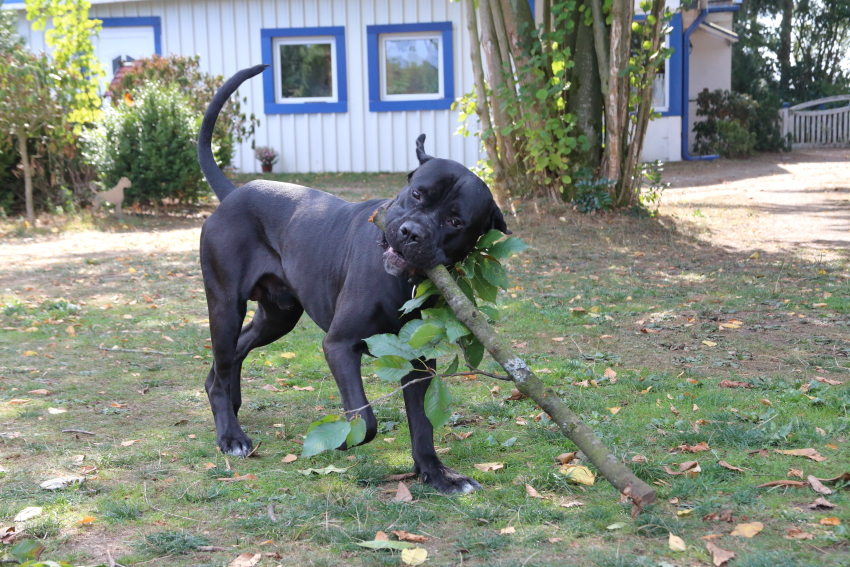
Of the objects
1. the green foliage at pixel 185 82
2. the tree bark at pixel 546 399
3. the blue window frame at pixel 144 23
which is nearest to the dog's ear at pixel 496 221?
the tree bark at pixel 546 399

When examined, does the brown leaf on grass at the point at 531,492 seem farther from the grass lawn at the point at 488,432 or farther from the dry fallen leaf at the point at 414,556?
the dry fallen leaf at the point at 414,556

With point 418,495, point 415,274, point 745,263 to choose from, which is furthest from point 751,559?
Result: point 745,263

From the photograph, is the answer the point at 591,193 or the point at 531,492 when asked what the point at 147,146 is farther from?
the point at 531,492

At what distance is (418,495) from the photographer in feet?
10.6

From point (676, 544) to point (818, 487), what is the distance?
2.52 feet

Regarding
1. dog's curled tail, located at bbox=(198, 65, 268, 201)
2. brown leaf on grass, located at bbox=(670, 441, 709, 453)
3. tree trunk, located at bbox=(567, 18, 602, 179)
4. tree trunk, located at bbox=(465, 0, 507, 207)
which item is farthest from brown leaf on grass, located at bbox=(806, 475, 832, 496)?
tree trunk, located at bbox=(465, 0, 507, 207)

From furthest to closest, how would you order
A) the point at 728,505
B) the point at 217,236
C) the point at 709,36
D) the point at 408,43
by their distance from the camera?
the point at 709,36 < the point at 408,43 < the point at 217,236 < the point at 728,505

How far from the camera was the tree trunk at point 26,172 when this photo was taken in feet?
35.5

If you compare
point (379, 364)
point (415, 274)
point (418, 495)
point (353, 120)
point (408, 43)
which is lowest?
point (418, 495)

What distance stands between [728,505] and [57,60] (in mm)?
11000

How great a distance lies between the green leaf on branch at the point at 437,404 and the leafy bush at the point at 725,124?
1988cm

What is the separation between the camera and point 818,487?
303cm

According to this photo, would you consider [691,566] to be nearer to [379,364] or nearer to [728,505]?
[728,505]

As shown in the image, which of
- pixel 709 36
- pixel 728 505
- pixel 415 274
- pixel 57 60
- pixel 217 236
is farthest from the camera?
pixel 709 36
